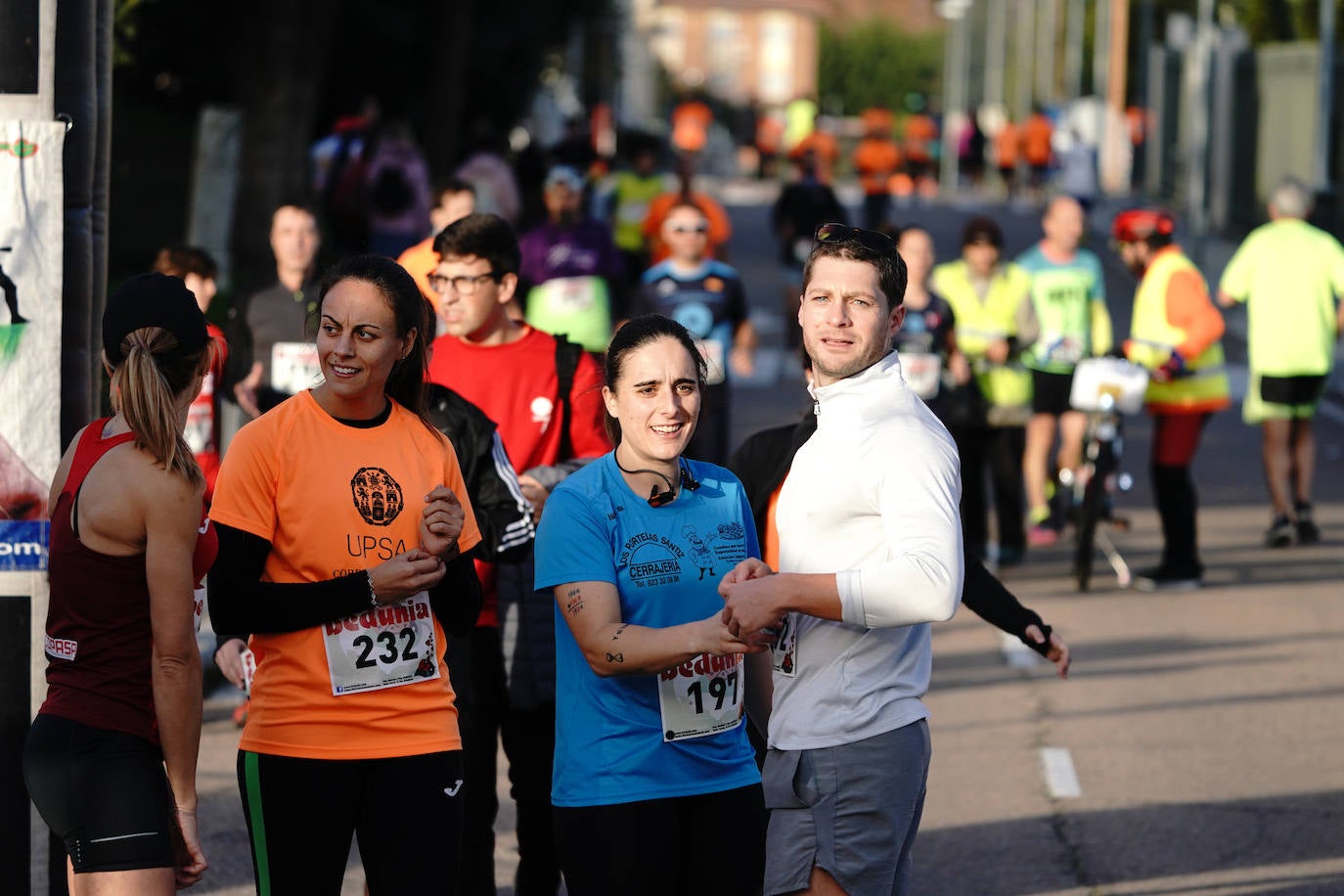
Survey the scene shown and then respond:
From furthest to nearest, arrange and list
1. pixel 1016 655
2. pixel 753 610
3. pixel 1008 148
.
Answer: pixel 1008 148 → pixel 1016 655 → pixel 753 610

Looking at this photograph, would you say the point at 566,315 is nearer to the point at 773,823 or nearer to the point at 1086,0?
the point at 773,823

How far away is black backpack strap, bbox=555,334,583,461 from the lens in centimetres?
612

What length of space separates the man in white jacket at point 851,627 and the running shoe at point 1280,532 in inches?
343

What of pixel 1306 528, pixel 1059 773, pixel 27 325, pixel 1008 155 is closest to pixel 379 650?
pixel 27 325

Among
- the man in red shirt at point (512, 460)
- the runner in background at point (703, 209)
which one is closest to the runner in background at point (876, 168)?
the runner in background at point (703, 209)

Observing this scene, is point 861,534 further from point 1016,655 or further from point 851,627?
point 1016,655

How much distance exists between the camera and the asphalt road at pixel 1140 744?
21.7 feet

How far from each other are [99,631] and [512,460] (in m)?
2.10

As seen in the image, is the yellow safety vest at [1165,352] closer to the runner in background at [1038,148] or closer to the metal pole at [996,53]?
the runner in background at [1038,148]

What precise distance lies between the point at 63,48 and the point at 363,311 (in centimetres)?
149

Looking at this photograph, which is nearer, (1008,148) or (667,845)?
(667,845)

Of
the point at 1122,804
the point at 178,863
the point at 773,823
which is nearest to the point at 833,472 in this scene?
the point at 773,823

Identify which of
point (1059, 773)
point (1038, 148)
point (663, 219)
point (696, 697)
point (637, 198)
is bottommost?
point (1059, 773)

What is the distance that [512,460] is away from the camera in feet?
20.1
